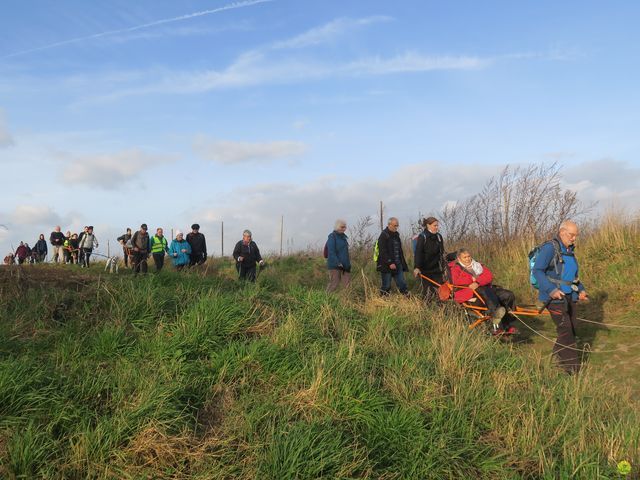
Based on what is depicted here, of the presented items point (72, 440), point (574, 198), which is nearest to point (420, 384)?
point (72, 440)

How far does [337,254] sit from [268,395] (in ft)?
23.0

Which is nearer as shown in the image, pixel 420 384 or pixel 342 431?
pixel 342 431

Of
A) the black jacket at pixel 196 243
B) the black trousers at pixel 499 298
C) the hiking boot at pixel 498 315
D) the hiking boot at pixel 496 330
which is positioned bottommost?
the hiking boot at pixel 496 330

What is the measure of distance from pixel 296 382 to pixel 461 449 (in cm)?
144

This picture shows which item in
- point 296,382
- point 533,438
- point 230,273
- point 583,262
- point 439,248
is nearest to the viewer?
point 533,438

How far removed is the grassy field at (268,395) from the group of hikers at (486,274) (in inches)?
36.3

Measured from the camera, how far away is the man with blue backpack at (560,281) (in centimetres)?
725

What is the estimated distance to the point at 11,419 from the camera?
423 centimetres

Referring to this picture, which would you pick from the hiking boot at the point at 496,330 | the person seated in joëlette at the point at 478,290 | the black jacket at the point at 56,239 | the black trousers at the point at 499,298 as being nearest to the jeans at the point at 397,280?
the person seated in joëlette at the point at 478,290

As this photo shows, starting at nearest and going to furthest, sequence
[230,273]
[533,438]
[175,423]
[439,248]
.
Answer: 1. [175,423]
2. [533,438]
3. [439,248]
4. [230,273]

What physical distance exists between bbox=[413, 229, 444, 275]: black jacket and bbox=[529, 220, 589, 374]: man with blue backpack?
10.4 feet

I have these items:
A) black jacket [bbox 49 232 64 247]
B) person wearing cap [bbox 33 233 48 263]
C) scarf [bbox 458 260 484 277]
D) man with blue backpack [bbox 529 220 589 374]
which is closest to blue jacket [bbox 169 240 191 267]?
scarf [bbox 458 260 484 277]

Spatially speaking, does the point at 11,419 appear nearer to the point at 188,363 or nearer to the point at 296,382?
the point at 188,363

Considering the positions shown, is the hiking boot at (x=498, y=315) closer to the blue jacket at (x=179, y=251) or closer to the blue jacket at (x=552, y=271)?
the blue jacket at (x=552, y=271)
